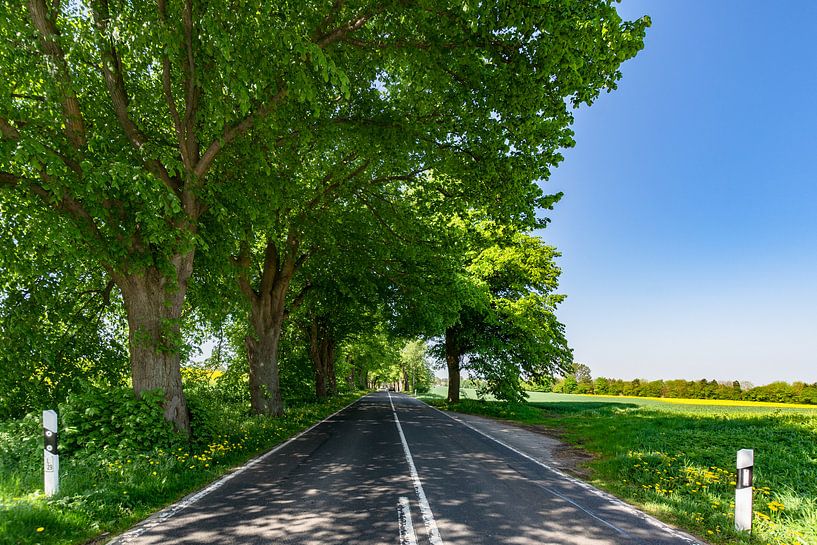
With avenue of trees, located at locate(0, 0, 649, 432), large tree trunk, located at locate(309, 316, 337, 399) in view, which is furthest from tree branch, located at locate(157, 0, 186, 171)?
large tree trunk, located at locate(309, 316, 337, 399)

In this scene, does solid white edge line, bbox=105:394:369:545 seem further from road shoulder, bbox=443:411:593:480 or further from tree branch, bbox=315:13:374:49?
tree branch, bbox=315:13:374:49

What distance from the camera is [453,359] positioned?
26953mm

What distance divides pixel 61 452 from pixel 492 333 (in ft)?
69.2

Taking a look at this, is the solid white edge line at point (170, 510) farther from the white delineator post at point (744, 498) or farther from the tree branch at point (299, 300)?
the tree branch at point (299, 300)

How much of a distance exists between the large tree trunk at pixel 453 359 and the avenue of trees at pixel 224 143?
13266mm

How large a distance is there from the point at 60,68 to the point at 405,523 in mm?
9025

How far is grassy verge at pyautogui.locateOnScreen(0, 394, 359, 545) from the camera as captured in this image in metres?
4.50

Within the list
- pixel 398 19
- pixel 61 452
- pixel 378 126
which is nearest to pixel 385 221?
pixel 378 126

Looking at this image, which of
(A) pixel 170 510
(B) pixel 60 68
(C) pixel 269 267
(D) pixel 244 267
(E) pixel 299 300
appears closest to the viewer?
(A) pixel 170 510

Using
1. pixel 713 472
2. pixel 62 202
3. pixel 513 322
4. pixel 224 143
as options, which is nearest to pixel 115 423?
pixel 62 202

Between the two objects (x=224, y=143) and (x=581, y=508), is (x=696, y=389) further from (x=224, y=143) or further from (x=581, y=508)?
(x=224, y=143)

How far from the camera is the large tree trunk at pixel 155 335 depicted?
8.29 metres

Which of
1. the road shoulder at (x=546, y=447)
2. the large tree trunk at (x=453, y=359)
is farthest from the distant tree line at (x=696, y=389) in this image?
the road shoulder at (x=546, y=447)

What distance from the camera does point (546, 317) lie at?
950 inches
